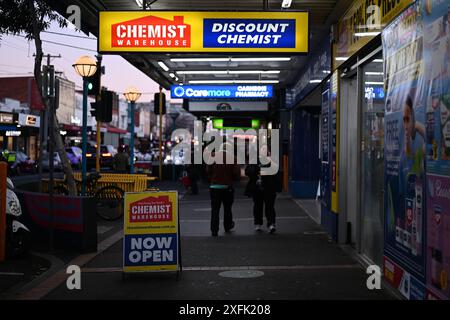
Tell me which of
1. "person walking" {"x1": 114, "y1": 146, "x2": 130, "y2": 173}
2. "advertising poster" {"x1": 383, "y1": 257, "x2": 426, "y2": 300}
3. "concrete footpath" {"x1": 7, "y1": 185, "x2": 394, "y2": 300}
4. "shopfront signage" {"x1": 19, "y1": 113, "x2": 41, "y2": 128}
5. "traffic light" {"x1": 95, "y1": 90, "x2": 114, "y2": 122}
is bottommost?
"concrete footpath" {"x1": 7, "y1": 185, "x2": 394, "y2": 300}

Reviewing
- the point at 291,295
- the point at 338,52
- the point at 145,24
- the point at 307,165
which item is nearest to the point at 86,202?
the point at 145,24

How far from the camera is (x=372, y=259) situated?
8.55 meters

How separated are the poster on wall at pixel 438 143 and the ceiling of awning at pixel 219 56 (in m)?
4.25

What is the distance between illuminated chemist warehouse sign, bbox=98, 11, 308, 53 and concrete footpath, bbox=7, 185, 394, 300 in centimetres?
313

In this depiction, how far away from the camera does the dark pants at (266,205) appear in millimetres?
12008

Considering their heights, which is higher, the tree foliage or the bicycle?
the tree foliage

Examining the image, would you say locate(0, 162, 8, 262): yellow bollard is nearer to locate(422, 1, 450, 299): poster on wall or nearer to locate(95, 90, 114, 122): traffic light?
locate(422, 1, 450, 299): poster on wall

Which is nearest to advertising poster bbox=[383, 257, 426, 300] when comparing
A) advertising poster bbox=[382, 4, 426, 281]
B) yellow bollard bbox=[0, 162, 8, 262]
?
advertising poster bbox=[382, 4, 426, 281]

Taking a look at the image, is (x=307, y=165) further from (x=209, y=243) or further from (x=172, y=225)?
(x=172, y=225)

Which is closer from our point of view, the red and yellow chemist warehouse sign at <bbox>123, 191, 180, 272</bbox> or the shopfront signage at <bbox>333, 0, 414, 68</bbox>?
the shopfront signage at <bbox>333, 0, 414, 68</bbox>

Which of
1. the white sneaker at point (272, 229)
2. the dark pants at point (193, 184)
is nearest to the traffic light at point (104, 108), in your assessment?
the white sneaker at point (272, 229)

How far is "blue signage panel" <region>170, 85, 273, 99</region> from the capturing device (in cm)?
1784

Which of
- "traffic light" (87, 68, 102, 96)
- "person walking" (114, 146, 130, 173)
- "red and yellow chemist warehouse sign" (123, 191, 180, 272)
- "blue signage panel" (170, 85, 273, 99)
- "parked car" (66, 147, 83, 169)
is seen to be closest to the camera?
"red and yellow chemist warehouse sign" (123, 191, 180, 272)

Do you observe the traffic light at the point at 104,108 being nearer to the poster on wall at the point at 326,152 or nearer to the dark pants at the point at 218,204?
the dark pants at the point at 218,204
